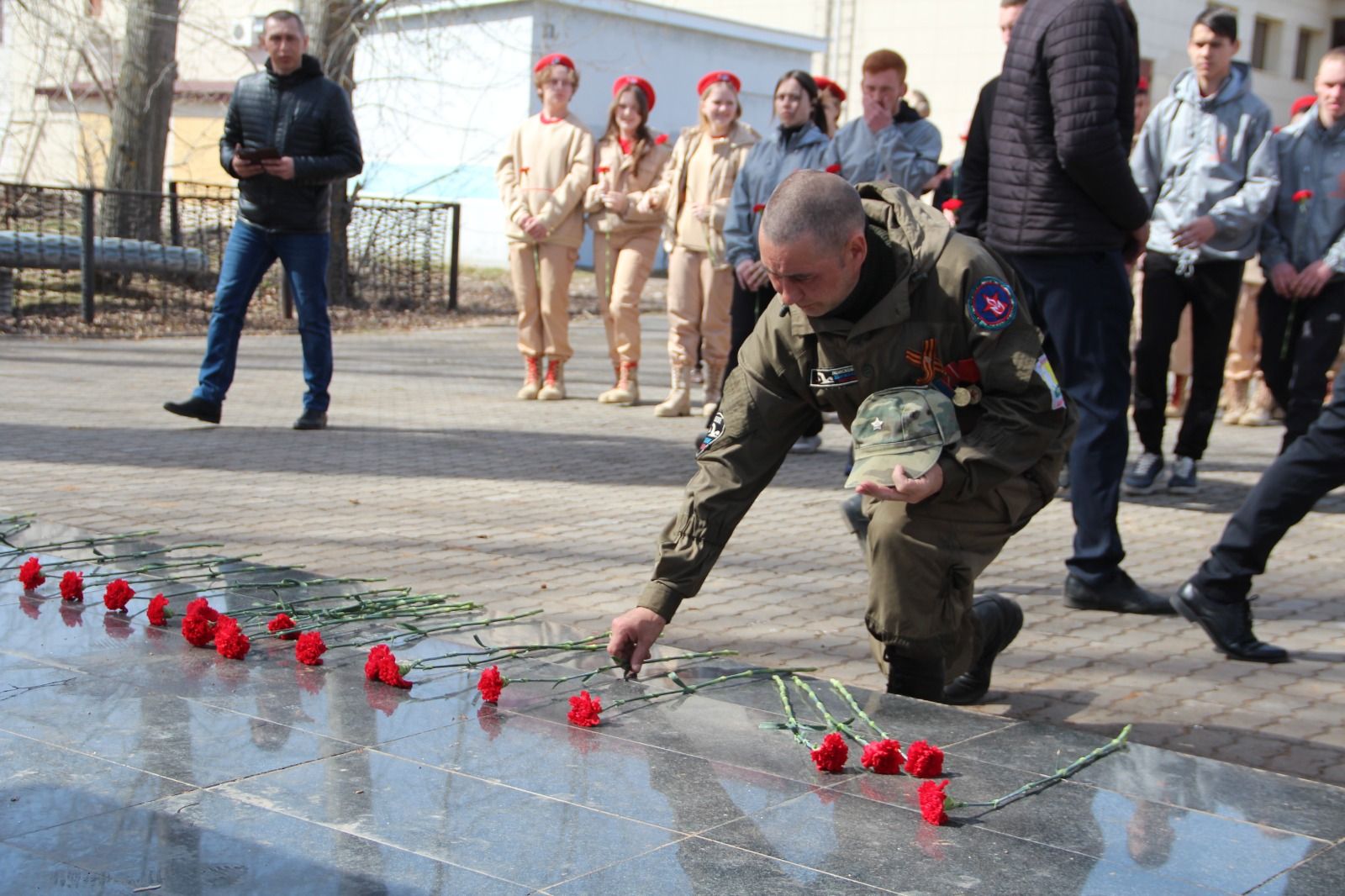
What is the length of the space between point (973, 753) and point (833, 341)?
1.05m

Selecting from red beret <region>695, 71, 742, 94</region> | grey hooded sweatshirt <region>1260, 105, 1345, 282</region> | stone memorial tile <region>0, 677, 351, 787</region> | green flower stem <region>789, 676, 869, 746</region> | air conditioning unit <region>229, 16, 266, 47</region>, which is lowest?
stone memorial tile <region>0, 677, 351, 787</region>

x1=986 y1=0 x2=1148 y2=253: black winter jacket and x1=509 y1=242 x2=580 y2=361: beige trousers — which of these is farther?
x1=509 y1=242 x2=580 y2=361: beige trousers

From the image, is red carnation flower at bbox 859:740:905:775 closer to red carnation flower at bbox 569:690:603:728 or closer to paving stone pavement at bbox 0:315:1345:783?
red carnation flower at bbox 569:690:603:728

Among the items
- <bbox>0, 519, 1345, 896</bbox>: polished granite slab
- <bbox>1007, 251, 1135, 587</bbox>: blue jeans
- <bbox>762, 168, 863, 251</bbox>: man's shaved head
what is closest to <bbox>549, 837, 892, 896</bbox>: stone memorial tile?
<bbox>0, 519, 1345, 896</bbox>: polished granite slab

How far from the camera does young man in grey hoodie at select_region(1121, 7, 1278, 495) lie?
25.8 feet

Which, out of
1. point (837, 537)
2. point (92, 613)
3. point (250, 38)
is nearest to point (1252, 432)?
point (837, 537)

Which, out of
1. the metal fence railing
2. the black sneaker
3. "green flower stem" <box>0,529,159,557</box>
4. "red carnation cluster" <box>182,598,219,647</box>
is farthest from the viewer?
the metal fence railing

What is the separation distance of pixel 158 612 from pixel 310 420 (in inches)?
197

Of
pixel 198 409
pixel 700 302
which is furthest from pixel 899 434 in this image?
pixel 700 302

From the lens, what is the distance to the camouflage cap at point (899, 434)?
365 centimetres

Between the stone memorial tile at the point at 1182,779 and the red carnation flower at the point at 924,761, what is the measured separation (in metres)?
0.22

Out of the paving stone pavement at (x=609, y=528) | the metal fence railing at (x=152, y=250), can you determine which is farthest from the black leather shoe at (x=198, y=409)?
the metal fence railing at (x=152, y=250)

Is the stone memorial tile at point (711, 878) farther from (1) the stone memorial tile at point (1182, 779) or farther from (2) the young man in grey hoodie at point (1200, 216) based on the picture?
(2) the young man in grey hoodie at point (1200, 216)

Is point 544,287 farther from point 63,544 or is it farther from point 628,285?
point 63,544
